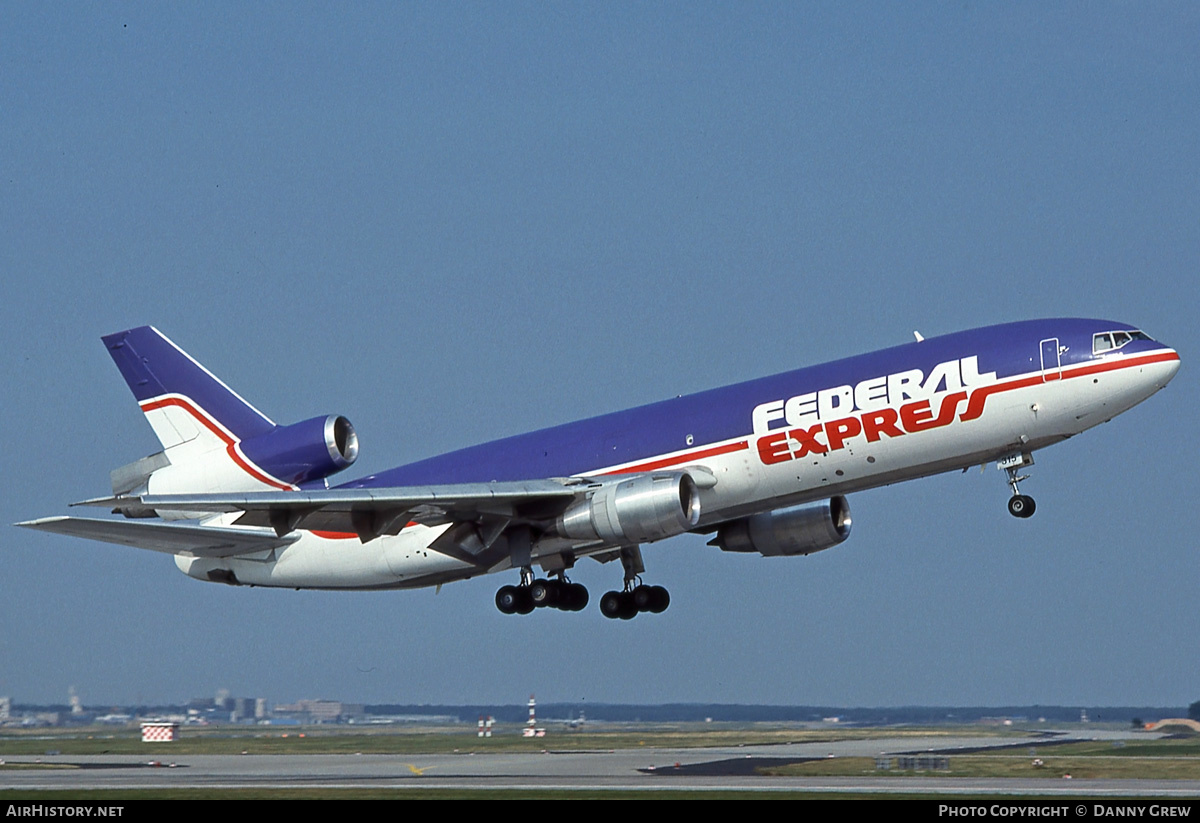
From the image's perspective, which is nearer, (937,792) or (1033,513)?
(937,792)

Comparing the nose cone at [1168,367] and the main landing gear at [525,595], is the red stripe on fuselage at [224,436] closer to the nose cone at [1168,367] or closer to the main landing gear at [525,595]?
the main landing gear at [525,595]

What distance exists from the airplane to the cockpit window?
5 cm

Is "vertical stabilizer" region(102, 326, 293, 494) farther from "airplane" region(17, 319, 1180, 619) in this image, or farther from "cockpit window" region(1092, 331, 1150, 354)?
"cockpit window" region(1092, 331, 1150, 354)

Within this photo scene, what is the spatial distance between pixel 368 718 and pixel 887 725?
2672cm

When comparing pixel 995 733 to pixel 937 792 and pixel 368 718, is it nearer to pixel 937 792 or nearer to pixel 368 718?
pixel 368 718

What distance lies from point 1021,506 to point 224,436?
2401 cm

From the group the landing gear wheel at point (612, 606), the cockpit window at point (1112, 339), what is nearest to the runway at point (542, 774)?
the landing gear wheel at point (612, 606)

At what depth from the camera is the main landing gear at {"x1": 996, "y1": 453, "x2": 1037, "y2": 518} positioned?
38062mm

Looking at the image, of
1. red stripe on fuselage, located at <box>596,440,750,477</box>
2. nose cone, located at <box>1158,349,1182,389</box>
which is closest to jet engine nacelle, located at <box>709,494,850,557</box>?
red stripe on fuselage, located at <box>596,440,750,477</box>

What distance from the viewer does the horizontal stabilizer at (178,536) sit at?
40.5m

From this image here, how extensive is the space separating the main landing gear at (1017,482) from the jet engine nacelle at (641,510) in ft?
26.4
